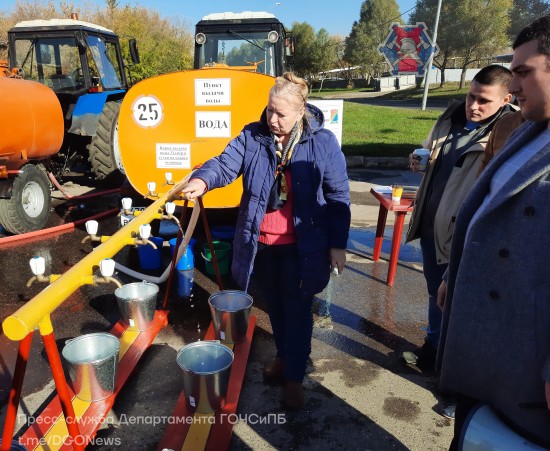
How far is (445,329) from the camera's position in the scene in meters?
1.56

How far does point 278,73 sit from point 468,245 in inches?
226

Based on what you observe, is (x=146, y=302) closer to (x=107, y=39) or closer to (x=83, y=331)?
(x=83, y=331)

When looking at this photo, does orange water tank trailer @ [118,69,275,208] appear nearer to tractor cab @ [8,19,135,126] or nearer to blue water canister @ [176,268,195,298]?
blue water canister @ [176,268,195,298]

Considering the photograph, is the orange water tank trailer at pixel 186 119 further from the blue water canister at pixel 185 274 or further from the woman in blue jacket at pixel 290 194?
the woman in blue jacket at pixel 290 194

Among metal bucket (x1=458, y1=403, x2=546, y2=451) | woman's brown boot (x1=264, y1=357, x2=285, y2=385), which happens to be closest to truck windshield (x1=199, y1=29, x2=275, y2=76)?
woman's brown boot (x1=264, y1=357, x2=285, y2=385)

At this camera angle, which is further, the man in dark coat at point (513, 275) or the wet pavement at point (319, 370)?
the wet pavement at point (319, 370)

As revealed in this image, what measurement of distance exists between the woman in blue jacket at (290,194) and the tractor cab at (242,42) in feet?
15.1

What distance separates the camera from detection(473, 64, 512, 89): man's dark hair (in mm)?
2221

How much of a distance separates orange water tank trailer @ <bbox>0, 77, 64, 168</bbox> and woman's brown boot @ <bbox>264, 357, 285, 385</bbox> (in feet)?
12.2

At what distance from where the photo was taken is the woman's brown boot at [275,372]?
109 inches

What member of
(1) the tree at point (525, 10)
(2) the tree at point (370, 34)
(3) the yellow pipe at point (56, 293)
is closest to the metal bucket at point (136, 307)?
(3) the yellow pipe at point (56, 293)

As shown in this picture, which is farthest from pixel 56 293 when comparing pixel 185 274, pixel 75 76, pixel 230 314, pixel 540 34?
pixel 75 76

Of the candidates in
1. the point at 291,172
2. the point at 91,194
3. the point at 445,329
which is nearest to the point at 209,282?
the point at 291,172

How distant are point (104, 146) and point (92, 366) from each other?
4.87 m
